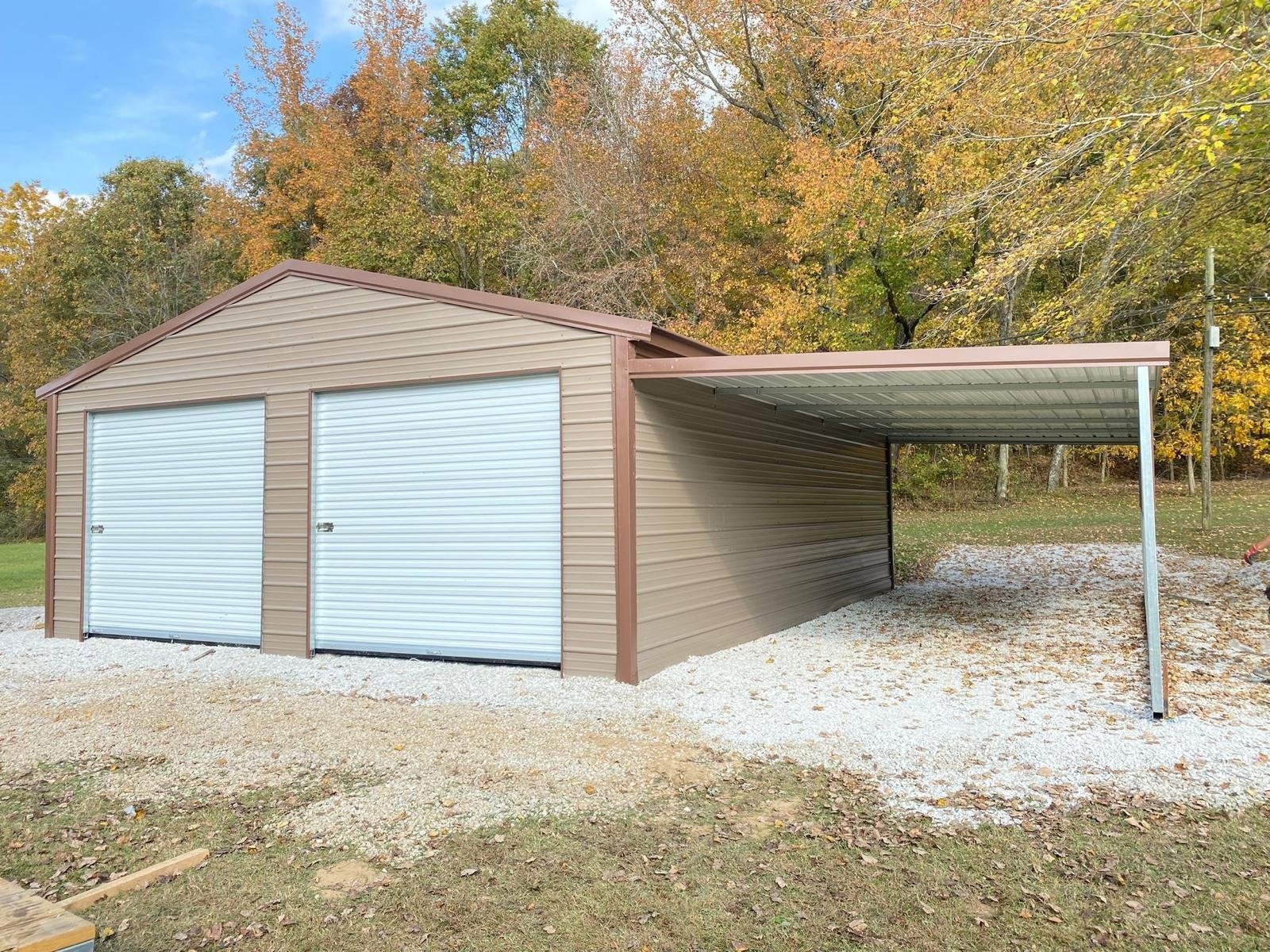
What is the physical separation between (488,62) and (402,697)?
20.6m

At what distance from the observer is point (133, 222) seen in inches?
915

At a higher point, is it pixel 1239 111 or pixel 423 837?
pixel 1239 111

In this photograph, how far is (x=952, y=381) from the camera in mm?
5875

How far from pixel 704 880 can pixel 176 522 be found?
24.4 ft

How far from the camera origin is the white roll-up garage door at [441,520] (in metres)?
6.78

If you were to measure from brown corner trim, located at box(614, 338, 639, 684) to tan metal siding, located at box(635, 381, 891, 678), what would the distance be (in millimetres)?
92

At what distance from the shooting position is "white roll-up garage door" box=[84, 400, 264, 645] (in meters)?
8.15

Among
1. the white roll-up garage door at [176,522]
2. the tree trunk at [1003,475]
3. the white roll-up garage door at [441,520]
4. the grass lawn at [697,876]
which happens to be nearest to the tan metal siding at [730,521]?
the white roll-up garage door at [441,520]

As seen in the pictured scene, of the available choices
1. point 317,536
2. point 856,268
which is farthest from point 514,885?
point 856,268

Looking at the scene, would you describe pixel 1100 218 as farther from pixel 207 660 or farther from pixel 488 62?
pixel 488 62

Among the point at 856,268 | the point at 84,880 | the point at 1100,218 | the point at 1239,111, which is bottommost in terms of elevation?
the point at 84,880

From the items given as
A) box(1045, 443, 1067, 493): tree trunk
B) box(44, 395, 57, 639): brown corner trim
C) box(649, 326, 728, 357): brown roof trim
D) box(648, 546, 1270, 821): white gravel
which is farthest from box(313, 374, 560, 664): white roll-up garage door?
box(1045, 443, 1067, 493): tree trunk

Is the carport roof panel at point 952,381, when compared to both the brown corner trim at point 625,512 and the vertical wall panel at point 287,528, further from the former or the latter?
the vertical wall panel at point 287,528

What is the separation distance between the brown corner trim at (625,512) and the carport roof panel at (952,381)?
0.48ft
